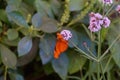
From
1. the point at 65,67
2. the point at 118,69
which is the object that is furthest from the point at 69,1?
the point at 118,69

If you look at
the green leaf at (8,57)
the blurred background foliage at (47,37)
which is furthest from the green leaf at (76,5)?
the green leaf at (8,57)

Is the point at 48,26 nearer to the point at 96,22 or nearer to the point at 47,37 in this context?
the point at 47,37

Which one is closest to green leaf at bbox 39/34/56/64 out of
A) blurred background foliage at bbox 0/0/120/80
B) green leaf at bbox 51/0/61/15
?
blurred background foliage at bbox 0/0/120/80

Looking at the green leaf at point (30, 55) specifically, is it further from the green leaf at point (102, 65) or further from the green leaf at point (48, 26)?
the green leaf at point (102, 65)

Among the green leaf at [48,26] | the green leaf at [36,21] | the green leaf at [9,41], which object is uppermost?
the green leaf at [36,21]

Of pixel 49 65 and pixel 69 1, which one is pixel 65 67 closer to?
pixel 49 65

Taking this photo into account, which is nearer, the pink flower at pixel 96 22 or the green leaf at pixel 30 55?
the pink flower at pixel 96 22

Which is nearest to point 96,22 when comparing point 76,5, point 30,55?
point 76,5
